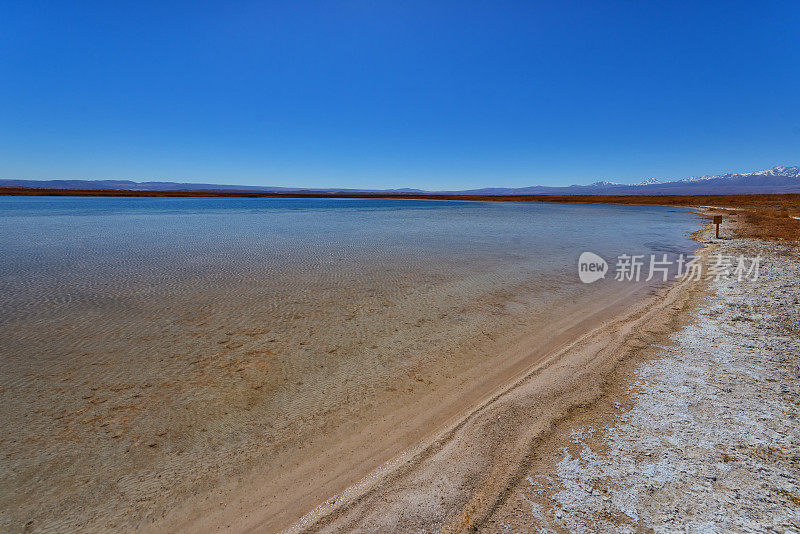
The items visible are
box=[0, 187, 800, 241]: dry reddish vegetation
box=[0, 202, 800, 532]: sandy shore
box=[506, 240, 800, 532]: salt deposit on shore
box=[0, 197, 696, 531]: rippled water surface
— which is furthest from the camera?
box=[0, 187, 800, 241]: dry reddish vegetation

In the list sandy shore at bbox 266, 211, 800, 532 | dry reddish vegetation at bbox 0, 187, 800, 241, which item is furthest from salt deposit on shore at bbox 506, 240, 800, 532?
dry reddish vegetation at bbox 0, 187, 800, 241

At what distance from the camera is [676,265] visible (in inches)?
477

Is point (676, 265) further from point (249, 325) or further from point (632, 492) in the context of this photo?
point (249, 325)

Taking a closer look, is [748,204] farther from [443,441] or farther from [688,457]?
[443,441]

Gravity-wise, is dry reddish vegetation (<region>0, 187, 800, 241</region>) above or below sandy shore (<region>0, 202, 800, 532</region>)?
above

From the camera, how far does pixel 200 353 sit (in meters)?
5.25

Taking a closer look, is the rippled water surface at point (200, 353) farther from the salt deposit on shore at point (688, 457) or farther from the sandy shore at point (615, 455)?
the salt deposit on shore at point (688, 457)

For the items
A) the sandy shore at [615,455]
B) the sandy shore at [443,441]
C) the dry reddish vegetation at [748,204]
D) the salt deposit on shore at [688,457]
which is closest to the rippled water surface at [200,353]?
the sandy shore at [443,441]

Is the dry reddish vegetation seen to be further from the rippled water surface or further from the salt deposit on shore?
the salt deposit on shore

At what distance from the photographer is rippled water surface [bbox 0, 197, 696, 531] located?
123 inches

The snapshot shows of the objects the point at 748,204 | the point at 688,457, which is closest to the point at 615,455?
the point at 688,457

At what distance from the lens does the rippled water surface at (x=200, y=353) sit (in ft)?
10.3

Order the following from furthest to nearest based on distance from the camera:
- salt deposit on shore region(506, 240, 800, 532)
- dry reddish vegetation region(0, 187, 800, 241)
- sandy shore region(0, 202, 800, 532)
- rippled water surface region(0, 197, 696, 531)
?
dry reddish vegetation region(0, 187, 800, 241), rippled water surface region(0, 197, 696, 531), sandy shore region(0, 202, 800, 532), salt deposit on shore region(506, 240, 800, 532)

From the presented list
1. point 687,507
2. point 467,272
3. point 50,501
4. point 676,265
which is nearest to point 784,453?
point 687,507
